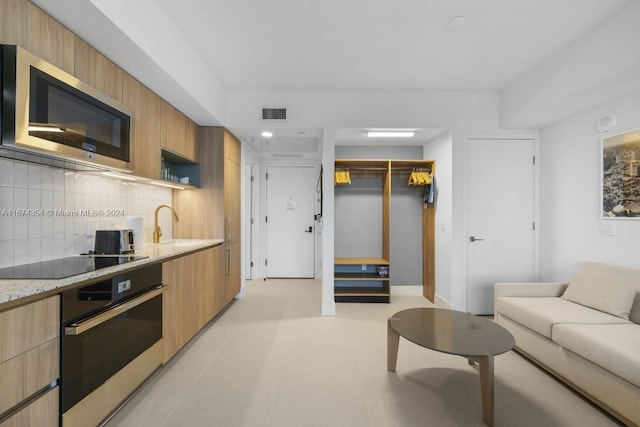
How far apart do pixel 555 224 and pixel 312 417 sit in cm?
319

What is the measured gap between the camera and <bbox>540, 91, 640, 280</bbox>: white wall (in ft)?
7.99

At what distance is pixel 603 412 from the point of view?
1.78m

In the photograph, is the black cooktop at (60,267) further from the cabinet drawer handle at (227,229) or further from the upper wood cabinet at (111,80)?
the cabinet drawer handle at (227,229)

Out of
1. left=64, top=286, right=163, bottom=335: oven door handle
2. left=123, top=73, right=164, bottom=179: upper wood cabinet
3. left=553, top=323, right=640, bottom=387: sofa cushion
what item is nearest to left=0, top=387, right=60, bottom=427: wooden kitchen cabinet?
left=64, top=286, right=163, bottom=335: oven door handle

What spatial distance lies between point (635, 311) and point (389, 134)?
2755mm

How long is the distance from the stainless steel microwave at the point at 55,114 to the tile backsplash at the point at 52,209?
1.15 feet

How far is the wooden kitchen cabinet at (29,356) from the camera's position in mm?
1053

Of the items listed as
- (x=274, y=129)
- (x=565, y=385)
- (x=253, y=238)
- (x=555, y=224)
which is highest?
(x=274, y=129)

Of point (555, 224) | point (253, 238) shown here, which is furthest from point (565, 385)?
point (253, 238)

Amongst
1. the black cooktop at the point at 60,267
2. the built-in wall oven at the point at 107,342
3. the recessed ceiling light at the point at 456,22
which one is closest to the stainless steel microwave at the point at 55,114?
the black cooktop at the point at 60,267

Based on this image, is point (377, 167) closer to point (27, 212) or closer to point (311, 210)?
point (311, 210)

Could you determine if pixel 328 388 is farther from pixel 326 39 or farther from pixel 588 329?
pixel 326 39

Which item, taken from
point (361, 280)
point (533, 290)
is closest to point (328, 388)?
point (361, 280)

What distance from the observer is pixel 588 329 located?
1.92 m
